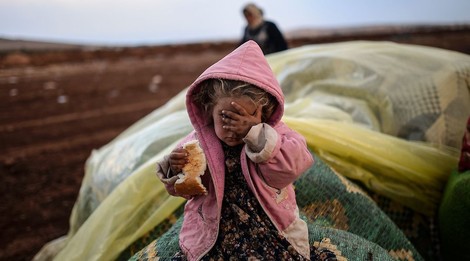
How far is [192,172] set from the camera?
3.91 ft

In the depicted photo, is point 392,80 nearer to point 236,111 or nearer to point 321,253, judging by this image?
point 321,253

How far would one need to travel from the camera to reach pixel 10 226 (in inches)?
108

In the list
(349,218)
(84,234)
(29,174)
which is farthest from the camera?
(29,174)

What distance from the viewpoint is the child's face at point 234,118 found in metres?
1.15

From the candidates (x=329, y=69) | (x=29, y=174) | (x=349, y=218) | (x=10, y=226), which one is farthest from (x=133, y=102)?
(x=349, y=218)

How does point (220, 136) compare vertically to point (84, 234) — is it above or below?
above

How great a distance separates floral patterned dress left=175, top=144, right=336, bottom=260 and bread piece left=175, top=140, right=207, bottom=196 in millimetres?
90

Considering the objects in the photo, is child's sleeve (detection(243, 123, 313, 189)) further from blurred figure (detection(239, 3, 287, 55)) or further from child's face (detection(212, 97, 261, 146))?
blurred figure (detection(239, 3, 287, 55))

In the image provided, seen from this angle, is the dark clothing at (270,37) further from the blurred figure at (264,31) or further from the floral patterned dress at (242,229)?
the floral patterned dress at (242,229)

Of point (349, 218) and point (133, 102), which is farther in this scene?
point (133, 102)

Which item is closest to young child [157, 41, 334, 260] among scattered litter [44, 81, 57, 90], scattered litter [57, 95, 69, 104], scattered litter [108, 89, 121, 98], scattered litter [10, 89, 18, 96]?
scattered litter [57, 95, 69, 104]

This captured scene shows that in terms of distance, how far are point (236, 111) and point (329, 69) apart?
1.74 m

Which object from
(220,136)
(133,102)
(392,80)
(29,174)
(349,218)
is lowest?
(133,102)

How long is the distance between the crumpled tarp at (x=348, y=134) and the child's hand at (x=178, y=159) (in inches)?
25.5
